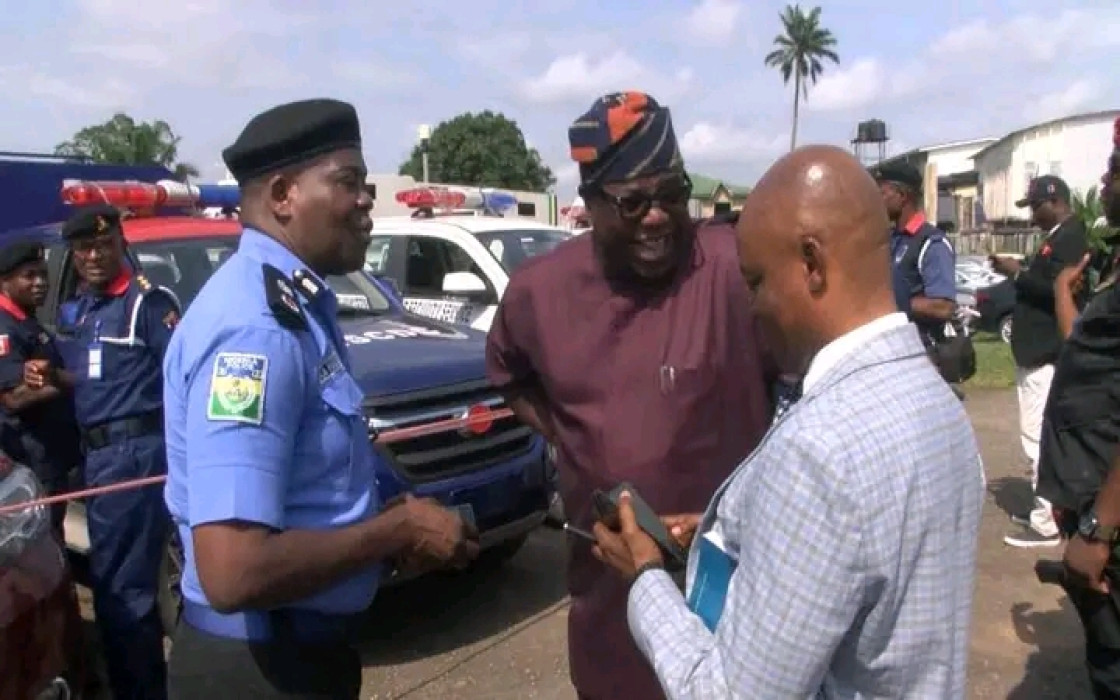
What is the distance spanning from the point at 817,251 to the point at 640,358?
3.32 feet

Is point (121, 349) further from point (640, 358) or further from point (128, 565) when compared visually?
point (640, 358)

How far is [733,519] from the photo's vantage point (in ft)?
5.00

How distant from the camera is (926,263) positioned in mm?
5879

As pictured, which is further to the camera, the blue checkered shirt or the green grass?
the green grass

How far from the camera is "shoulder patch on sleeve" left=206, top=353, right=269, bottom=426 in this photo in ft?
5.83

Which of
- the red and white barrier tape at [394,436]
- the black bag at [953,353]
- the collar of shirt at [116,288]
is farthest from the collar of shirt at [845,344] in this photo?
the black bag at [953,353]

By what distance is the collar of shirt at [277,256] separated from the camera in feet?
6.56

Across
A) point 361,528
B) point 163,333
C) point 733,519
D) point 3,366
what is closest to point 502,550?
point 163,333

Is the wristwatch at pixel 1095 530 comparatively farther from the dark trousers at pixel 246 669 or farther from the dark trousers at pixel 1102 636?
the dark trousers at pixel 246 669

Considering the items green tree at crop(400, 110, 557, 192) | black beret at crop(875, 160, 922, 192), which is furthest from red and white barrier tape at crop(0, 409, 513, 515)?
green tree at crop(400, 110, 557, 192)

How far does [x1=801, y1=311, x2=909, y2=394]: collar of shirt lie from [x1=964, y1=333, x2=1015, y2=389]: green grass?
973 centimetres

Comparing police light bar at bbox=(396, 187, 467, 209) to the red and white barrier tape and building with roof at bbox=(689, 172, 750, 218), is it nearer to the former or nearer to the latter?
building with roof at bbox=(689, 172, 750, 218)

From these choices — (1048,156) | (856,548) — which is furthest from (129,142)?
(856,548)

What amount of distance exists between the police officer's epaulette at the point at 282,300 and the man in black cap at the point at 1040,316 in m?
5.20
